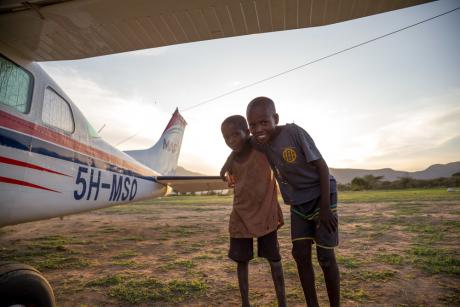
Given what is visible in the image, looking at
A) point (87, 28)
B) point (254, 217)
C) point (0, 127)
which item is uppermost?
point (87, 28)

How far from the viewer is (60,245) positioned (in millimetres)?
4391

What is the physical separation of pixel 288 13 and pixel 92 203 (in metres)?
3.16

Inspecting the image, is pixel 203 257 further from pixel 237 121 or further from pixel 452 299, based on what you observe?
pixel 452 299

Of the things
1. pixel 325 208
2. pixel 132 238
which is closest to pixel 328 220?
pixel 325 208

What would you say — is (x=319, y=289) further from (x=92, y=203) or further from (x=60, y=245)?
(x=60, y=245)

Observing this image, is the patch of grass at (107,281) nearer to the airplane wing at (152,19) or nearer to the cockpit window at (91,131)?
the cockpit window at (91,131)

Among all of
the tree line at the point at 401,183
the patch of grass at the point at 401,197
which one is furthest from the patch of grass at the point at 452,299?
the tree line at the point at 401,183

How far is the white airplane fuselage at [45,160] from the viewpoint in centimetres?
198

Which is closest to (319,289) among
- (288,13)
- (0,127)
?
(288,13)

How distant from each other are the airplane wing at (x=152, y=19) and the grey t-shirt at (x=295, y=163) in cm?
112

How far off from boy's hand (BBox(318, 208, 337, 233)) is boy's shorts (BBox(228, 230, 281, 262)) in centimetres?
46

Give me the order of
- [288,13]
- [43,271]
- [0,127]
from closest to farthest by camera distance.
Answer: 1. [0,127]
2. [288,13]
3. [43,271]

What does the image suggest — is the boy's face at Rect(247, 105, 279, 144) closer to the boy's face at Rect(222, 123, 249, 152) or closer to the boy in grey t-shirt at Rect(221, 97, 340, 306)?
the boy in grey t-shirt at Rect(221, 97, 340, 306)

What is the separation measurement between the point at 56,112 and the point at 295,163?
2460mm
